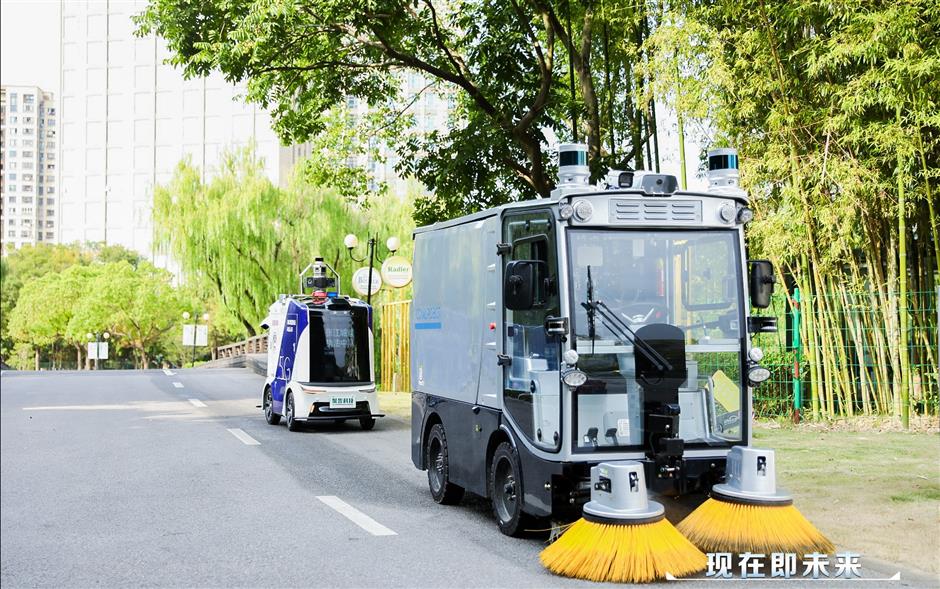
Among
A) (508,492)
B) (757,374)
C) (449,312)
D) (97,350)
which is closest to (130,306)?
(97,350)

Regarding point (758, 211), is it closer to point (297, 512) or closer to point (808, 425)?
point (808, 425)

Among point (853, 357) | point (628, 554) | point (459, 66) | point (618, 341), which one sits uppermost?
point (459, 66)

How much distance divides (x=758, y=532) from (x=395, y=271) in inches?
682

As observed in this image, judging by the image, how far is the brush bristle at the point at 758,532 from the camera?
19.9ft

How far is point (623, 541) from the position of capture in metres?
5.78

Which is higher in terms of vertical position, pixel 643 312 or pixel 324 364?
pixel 643 312

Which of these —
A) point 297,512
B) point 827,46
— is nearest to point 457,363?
point 297,512

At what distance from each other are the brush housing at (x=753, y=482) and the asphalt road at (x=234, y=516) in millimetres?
580

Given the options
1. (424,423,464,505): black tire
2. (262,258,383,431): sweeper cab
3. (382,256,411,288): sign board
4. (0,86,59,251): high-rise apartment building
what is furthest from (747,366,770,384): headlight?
(382,256,411,288): sign board

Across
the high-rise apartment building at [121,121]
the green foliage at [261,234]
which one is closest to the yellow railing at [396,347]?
the green foliage at [261,234]

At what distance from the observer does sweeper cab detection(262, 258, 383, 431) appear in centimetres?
1541

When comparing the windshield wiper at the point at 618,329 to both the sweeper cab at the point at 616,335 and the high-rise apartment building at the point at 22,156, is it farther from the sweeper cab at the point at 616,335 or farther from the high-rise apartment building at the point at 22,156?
the high-rise apartment building at the point at 22,156

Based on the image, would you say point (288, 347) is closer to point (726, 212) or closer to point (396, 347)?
point (396, 347)

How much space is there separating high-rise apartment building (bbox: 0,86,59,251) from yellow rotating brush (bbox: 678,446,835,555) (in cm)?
460
